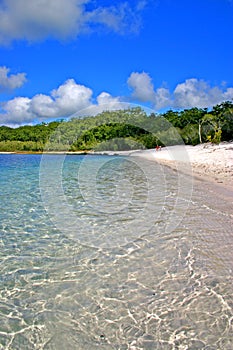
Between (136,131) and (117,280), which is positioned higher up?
(136,131)

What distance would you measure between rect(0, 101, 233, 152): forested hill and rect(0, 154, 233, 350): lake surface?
41.0m

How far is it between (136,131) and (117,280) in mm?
81148

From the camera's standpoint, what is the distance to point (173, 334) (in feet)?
13.9

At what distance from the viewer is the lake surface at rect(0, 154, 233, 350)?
13.9 ft

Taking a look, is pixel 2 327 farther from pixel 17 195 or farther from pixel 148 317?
pixel 17 195

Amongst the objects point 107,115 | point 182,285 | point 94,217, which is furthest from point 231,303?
point 107,115

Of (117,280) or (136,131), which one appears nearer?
(117,280)

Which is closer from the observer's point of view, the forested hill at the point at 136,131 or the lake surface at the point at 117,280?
the lake surface at the point at 117,280

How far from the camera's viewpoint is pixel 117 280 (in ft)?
19.1

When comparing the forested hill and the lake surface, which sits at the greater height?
the forested hill

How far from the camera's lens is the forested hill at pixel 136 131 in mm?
54594

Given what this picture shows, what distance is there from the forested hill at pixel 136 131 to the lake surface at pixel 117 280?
40992mm

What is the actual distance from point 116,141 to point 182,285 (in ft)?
258

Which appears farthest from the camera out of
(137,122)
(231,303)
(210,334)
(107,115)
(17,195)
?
(137,122)
